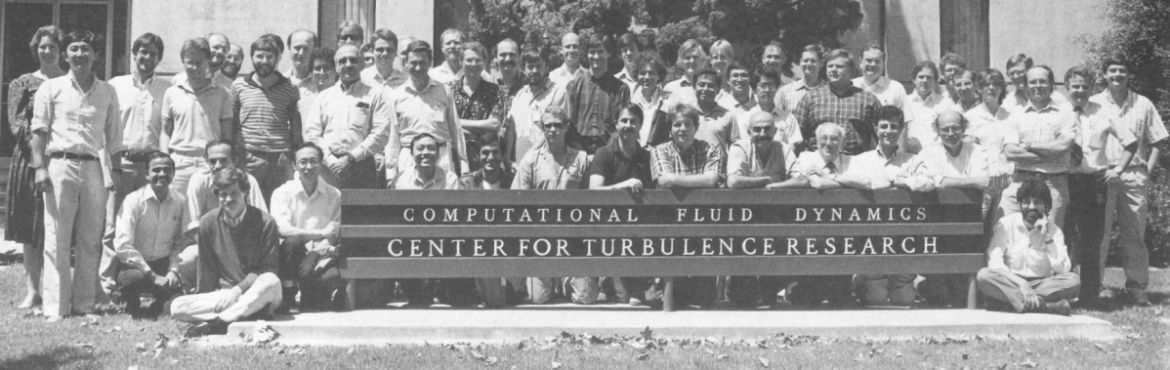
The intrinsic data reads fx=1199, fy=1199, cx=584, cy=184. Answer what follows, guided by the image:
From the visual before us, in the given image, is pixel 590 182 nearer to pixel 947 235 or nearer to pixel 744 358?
pixel 744 358

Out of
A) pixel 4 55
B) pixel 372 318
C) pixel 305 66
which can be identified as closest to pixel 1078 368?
pixel 372 318

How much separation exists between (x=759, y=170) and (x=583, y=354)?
225cm

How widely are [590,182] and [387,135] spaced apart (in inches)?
65.2

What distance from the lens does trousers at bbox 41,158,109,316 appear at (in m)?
8.02

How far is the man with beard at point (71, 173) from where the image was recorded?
26.4 feet

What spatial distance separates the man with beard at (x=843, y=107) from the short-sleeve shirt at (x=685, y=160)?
1.14m

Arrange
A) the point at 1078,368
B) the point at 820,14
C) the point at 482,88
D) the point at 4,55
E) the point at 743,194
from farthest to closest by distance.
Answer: the point at 4,55
the point at 820,14
the point at 482,88
the point at 743,194
the point at 1078,368

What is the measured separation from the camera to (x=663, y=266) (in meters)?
7.98

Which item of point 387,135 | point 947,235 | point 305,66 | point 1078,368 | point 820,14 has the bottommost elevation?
point 1078,368

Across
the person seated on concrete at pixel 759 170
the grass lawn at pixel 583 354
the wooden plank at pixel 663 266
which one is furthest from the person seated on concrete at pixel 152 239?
the person seated on concrete at pixel 759 170

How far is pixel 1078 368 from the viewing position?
6543mm

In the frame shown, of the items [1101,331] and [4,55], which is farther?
[4,55]

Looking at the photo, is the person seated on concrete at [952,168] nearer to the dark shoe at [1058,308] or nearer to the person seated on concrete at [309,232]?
the dark shoe at [1058,308]

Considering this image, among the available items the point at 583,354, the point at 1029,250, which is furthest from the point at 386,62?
the point at 1029,250
